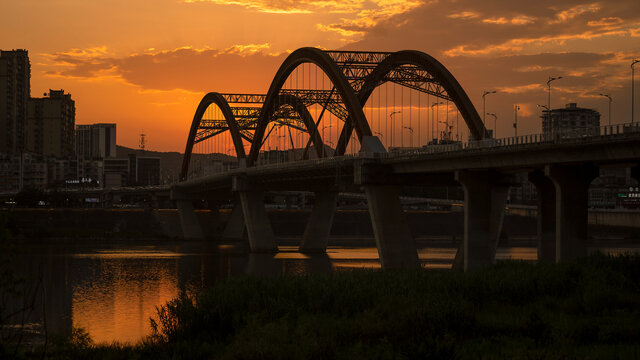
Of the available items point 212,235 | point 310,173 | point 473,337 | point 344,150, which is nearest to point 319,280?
point 473,337

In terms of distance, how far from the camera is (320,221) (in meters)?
104

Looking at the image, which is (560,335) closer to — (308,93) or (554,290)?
(554,290)

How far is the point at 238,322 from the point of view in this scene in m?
33.6

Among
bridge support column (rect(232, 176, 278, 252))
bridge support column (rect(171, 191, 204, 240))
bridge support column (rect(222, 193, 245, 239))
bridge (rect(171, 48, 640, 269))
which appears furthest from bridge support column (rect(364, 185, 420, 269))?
bridge support column (rect(171, 191, 204, 240))

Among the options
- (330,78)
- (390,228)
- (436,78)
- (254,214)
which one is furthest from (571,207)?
(254,214)

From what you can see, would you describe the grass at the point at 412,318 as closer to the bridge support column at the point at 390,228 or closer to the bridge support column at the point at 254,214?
the bridge support column at the point at 390,228

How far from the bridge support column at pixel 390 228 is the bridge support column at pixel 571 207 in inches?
773

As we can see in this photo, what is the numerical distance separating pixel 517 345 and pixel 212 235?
384ft

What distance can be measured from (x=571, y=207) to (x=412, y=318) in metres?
20.1

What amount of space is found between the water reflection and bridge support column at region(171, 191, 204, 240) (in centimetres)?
2139

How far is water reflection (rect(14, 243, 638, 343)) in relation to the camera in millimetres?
45438

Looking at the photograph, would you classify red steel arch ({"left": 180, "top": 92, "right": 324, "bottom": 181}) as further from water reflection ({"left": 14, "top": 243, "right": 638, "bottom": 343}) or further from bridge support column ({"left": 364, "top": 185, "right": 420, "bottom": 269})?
bridge support column ({"left": 364, "top": 185, "right": 420, "bottom": 269})

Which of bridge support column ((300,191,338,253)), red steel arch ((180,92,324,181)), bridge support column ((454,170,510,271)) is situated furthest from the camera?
red steel arch ((180,92,324,181))

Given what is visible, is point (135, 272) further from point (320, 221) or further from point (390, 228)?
point (320, 221)
